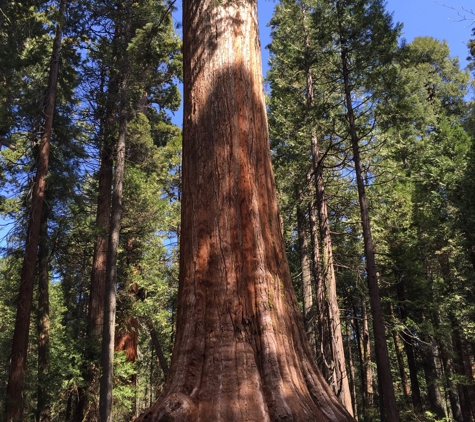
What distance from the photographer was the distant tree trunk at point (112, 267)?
10305 mm

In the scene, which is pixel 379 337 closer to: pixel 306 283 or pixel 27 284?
pixel 306 283

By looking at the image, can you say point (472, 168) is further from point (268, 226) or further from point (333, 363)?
point (268, 226)

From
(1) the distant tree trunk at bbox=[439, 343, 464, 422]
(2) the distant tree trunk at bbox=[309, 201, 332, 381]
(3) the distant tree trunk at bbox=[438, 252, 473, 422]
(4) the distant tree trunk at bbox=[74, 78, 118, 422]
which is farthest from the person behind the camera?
(1) the distant tree trunk at bbox=[439, 343, 464, 422]

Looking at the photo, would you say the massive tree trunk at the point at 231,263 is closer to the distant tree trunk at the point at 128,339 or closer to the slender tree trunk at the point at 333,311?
the slender tree trunk at the point at 333,311

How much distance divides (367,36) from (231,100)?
10583 mm

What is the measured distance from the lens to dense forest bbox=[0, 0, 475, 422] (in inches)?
95.9

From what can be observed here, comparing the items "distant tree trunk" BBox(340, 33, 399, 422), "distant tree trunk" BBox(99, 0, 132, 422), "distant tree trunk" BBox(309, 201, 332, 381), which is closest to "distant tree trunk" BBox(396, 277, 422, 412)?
"distant tree trunk" BBox(309, 201, 332, 381)

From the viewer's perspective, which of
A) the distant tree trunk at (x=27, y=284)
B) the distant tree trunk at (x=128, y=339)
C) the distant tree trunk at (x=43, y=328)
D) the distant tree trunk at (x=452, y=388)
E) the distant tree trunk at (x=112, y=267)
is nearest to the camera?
the distant tree trunk at (x=27, y=284)

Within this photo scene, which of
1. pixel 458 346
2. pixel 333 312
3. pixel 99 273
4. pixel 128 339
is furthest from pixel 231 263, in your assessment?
pixel 458 346

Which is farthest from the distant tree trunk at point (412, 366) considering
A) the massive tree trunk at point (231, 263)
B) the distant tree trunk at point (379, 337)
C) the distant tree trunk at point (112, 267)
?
the massive tree trunk at point (231, 263)

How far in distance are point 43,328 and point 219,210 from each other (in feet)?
41.5

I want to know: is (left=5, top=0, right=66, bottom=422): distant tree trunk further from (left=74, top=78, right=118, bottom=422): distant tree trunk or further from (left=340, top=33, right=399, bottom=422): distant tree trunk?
(left=340, top=33, right=399, bottom=422): distant tree trunk

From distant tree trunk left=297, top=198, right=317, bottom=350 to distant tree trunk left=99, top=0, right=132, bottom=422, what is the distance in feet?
23.9

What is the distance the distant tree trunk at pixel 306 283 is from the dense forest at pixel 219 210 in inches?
4.1
